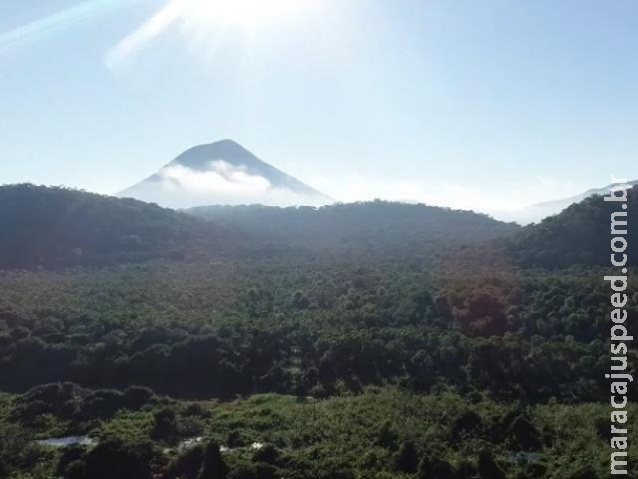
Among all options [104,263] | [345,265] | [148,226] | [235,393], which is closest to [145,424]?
[235,393]

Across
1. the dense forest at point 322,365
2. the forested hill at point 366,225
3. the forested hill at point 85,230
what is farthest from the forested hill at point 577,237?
the forested hill at point 85,230

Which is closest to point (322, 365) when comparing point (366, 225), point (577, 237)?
point (577, 237)

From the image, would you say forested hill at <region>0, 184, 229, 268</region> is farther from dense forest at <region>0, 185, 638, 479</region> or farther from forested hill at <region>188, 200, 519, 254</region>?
forested hill at <region>188, 200, 519, 254</region>

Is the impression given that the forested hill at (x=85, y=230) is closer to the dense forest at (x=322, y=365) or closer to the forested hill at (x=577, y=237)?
the dense forest at (x=322, y=365)

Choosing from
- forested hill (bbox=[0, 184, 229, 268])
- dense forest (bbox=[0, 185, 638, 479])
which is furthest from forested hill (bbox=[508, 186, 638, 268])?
forested hill (bbox=[0, 184, 229, 268])

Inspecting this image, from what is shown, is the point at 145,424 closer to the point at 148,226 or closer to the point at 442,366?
the point at 442,366

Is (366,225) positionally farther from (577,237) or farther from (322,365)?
(322,365)

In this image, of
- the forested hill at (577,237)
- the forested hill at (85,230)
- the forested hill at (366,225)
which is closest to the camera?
the forested hill at (577,237)
